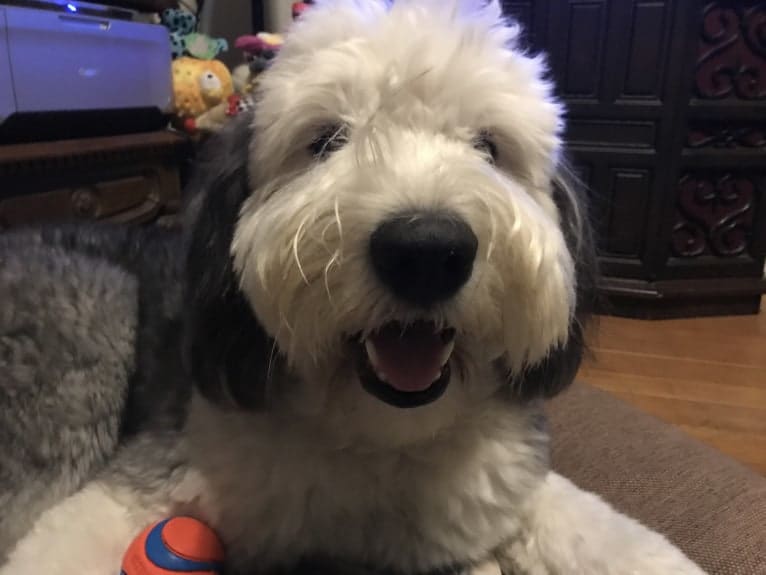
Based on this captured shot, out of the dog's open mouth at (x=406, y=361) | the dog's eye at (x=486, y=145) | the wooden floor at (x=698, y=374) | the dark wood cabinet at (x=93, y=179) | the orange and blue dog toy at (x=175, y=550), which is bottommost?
the wooden floor at (x=698, y=374)

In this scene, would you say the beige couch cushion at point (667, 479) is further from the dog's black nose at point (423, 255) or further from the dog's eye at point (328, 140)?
the dog's eye at point (328, 140)

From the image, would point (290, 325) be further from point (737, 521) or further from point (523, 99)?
point (737, 521)

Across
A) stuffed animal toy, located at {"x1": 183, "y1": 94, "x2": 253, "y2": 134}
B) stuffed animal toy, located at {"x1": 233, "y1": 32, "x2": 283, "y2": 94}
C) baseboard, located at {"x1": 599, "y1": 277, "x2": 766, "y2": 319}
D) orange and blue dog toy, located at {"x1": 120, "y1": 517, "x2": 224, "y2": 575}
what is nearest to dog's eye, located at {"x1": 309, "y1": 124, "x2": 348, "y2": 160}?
orange and blue dog toy, located at {"x1": 120, "y1": 517, "x2": 224, "y2": 575}

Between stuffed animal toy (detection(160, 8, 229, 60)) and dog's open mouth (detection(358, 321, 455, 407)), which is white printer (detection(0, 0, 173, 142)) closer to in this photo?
stuffed animal toy (detection(160, 8, 229, 60))

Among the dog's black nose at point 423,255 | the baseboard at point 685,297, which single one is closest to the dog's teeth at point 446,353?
the dog's black nose at point 423,255

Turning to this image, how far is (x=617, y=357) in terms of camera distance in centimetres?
284

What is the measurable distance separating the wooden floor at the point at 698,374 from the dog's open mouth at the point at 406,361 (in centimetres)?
135

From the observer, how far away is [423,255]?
2.40 ft

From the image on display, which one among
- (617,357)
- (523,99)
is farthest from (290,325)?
(617,357)

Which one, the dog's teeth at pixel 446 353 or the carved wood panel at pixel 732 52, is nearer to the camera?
the dog's teeth at pixel 446 353

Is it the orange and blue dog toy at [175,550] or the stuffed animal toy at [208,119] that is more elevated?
the stuffed animal toy at [208,119]

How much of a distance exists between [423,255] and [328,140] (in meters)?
0.28

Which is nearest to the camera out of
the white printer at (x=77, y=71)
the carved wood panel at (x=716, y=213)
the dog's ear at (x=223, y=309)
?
the dog's ear at (x=223, y=309)

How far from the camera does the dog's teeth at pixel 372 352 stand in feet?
2.82
